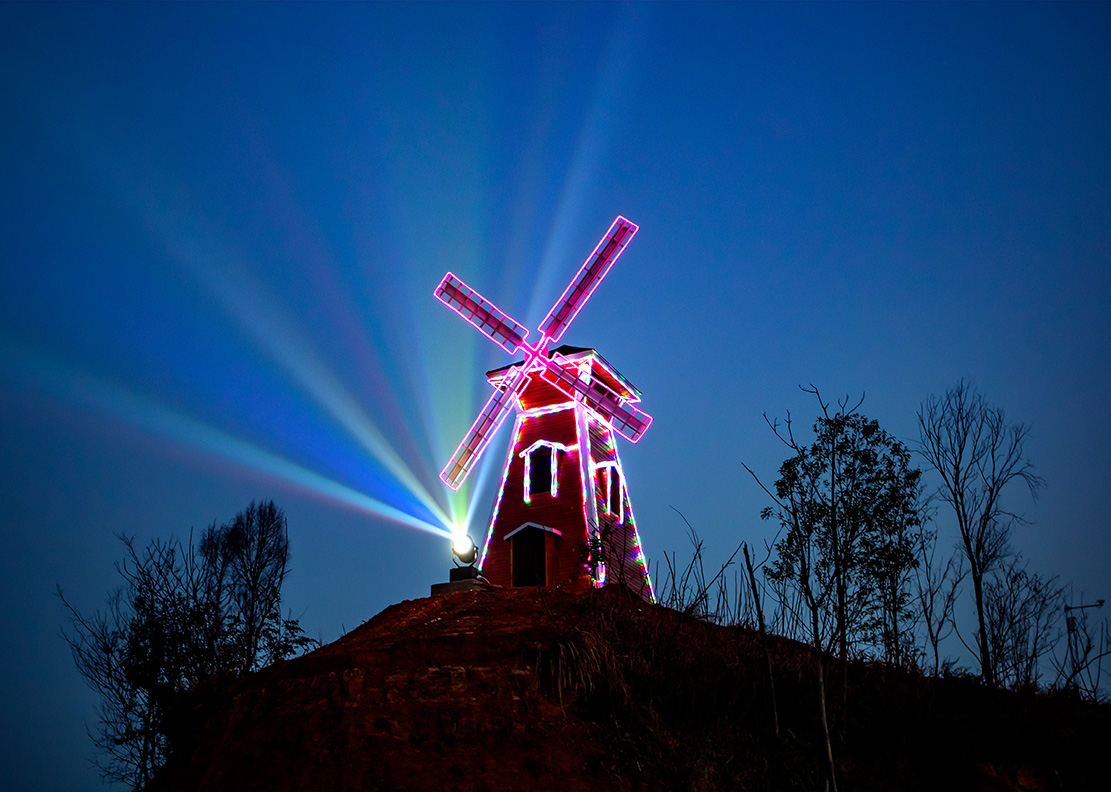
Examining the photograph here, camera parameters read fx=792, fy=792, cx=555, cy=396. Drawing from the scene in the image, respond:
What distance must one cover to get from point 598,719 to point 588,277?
48.7ft

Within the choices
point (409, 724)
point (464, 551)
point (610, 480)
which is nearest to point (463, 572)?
point (464, 551)

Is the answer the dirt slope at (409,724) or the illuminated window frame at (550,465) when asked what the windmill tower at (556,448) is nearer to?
the illuminated window frame at (550,465)

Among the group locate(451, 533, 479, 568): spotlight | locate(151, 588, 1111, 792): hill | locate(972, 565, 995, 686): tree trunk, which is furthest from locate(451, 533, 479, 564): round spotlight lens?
locate(972, 565, 995, 686): tree trunk

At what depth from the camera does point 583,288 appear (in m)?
22.8

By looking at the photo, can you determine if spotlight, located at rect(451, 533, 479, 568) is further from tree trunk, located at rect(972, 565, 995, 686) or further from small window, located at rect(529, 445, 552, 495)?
tree trunk, located at rect(972, 565, 995, 686)

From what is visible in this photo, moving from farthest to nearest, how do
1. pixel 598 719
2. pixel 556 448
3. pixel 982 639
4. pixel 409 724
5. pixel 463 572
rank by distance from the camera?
pixel 556 448
pixel 463 572
pixel 982 639
pixel 598 719
pixel 409 724

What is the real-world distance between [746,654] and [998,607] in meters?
6.10

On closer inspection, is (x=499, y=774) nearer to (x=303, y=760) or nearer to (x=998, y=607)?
(x=303, y=760)

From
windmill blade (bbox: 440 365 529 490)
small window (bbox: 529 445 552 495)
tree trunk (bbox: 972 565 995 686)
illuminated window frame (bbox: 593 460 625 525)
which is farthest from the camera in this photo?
windmill blade (bbox: 440 365 529 490)

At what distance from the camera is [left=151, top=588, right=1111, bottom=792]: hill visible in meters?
9.28

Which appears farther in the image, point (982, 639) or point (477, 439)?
point (477, 439)

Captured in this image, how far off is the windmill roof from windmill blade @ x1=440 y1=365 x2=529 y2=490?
468 mm

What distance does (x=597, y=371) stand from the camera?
21.5 metres

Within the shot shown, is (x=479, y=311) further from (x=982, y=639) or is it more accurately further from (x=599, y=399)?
(x=982, y=639)
